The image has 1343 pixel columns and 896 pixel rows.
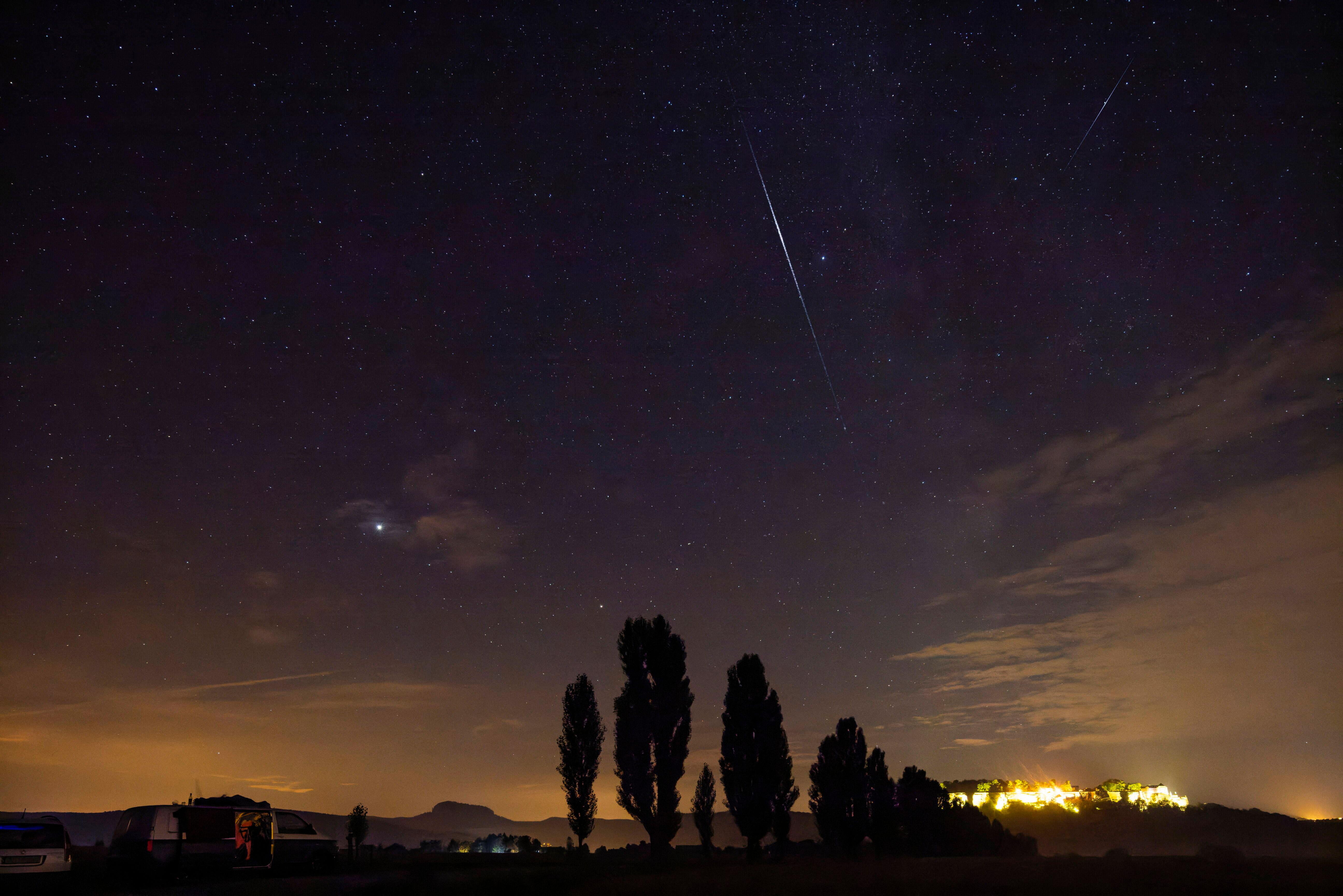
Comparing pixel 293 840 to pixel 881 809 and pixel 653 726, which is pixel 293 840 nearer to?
pixel 653 726

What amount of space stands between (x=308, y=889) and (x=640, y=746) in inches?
1175

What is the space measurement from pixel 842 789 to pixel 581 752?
27.3 m

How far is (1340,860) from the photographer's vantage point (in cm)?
3647

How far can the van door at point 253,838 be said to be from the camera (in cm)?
2152

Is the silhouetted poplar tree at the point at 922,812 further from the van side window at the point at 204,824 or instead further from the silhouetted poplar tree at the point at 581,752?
the van side window at the point at 204,824

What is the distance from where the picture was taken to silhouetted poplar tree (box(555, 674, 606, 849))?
164ft

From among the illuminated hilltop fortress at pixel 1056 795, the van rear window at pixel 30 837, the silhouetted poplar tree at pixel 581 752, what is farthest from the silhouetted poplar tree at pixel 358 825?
the illuminated hilltop fortress at pixel 1056 795

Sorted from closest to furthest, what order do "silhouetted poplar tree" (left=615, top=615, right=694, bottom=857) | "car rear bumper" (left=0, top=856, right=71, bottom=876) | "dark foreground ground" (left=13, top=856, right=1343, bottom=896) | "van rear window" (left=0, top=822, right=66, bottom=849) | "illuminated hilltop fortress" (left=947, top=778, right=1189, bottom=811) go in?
"car rear bumper" (left=0, top=856, right=71, bottom=876)
"van rear window" (left=0, top=822, right=66, bottom=849)
"dark foreground ground" (left=13, top=856, right=1343, bottom=896)
"silhouetted poplar tree" (left=615, top=615, right=694, bottom=857)
"illuminated hilltop fortress" (left=947, top=778, right=1189, bottom=811)

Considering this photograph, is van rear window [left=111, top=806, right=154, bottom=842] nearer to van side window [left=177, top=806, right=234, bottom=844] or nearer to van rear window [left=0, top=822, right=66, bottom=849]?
van side window [left=177, top=806, right=234, bottom=844]

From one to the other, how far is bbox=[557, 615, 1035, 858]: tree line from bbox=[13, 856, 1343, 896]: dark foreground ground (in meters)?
13.6

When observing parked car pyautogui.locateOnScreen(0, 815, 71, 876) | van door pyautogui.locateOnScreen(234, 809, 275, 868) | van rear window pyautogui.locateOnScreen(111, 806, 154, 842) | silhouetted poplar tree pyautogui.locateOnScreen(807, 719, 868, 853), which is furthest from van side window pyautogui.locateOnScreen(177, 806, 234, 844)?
silhouetted poplar tree pyautogui.locateOnScreen(807, 719, 868, 853)

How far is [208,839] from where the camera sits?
20797mm

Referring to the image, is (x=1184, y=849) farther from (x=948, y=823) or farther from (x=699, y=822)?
(x=699, y=822)

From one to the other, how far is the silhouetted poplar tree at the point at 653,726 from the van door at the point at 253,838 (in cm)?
2688
